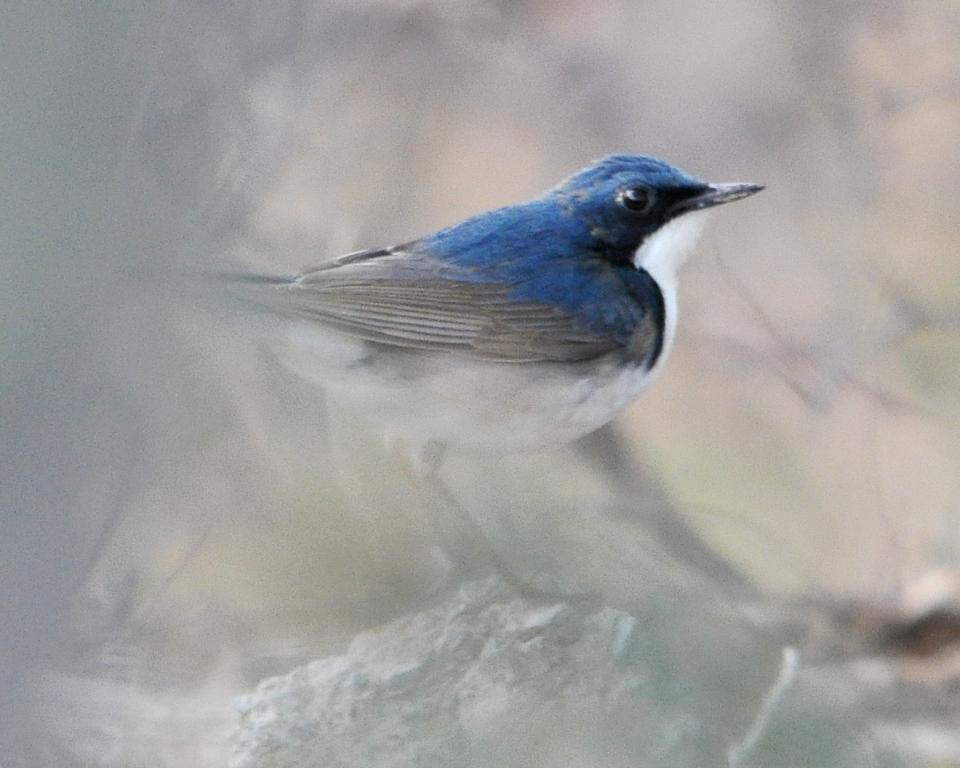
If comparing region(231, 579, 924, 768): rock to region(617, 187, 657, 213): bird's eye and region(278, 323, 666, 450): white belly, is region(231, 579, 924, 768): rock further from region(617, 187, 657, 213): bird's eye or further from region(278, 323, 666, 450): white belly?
region(617, 187, 657, 213): bird's eye

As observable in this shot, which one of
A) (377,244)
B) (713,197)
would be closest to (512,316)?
(713,197)

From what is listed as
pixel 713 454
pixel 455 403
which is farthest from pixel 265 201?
pixel 713 454

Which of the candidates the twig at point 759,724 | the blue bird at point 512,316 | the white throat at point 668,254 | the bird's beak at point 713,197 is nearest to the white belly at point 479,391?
the blue bird at point 512,316

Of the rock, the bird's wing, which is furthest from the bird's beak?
the rock

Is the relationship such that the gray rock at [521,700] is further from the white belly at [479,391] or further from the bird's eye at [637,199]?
the bird's eye at [637,199]

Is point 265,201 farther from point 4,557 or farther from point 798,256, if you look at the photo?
point 4,557

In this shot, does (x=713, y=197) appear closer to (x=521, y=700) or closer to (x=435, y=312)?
(x=435, y=312)
